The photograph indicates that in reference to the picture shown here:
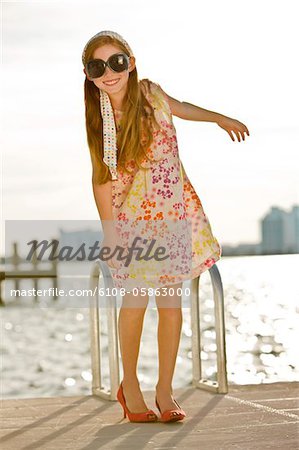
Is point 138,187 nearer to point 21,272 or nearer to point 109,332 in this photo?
point 109,332

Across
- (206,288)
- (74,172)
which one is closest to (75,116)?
(74,172)

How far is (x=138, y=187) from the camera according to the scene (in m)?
4.40

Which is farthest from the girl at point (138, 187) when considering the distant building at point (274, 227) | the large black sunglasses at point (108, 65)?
the distant building at point (274, 227)

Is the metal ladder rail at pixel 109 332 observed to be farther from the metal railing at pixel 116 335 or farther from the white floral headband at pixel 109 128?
the white floral headband at pixel 109 128

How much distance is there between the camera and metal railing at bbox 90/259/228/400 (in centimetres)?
502

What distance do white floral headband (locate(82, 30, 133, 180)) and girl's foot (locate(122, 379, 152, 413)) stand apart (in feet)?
2.37

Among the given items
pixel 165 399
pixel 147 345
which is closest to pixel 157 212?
pixel 165 399

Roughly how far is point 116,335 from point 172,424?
780mm

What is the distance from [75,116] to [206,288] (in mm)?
27924

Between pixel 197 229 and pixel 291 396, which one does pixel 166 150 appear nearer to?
pixel 197 229

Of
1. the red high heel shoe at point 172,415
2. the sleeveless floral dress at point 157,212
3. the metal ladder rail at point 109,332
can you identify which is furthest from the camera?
Result: the metal ladder rail at point 109,332

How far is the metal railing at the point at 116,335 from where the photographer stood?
5.02 meters

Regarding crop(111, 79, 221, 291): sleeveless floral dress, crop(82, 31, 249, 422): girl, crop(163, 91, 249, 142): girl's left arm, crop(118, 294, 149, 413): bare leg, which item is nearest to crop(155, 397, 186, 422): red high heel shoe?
crop(82, 31, 249, 422): girl

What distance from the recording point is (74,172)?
27.1 meters
